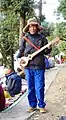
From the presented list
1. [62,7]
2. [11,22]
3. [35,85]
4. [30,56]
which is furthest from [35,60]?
[11,22]

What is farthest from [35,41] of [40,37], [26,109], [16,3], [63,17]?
[63,17]

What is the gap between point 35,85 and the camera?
694 centimetres

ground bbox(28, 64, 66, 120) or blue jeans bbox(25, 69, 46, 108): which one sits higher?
blue jeans bbox(25, 69, 46, 108)

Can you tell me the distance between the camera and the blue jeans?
6.84 m

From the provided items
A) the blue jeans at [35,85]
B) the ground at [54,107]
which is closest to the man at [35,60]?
the blue jeans at [35,85]

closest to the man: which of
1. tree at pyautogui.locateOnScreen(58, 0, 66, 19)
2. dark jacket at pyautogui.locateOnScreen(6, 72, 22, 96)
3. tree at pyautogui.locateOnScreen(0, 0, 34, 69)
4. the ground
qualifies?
the ground

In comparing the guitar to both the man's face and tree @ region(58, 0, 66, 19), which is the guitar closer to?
the man's face

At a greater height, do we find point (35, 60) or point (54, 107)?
point (35, 60)

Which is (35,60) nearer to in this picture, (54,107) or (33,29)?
(33,29)

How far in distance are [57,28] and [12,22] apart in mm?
2126

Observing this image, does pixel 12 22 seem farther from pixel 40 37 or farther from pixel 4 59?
pixel 40 37

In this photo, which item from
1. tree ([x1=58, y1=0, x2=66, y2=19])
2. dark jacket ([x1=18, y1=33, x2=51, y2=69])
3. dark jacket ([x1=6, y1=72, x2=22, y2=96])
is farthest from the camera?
tree ([x1=58, y1=0, x2=66, y2=19])

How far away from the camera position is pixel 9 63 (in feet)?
61.7

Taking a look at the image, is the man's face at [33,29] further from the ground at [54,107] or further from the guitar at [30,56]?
the ground at [54,107]
